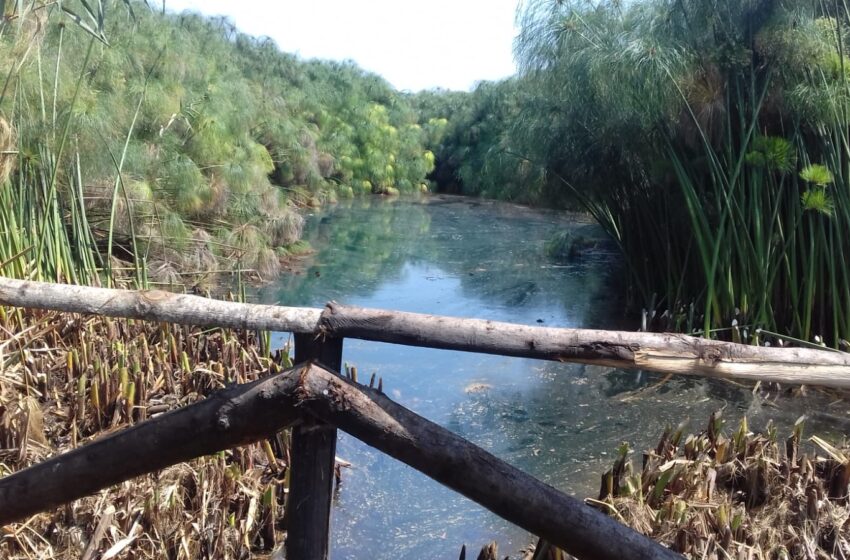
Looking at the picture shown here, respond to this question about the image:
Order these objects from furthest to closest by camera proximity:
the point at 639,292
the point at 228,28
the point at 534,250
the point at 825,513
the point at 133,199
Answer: the point at 228,28, the point at 534,250, the point at 639,292, the point at 133,199, the point at 825,513

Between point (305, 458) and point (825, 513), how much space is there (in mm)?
2560

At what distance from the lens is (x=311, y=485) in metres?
1.75

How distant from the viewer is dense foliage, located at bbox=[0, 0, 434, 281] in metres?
4.97

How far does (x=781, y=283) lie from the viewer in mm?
7000

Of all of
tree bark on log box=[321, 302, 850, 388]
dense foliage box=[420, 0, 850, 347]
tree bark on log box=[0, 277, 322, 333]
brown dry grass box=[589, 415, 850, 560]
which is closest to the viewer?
tree bark on log box=[321, 302, 850, 388]

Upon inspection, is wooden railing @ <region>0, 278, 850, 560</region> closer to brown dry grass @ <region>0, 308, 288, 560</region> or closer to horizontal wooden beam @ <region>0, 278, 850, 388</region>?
horizontal wooden beam @ <region>0, 278, 850, 388</region>

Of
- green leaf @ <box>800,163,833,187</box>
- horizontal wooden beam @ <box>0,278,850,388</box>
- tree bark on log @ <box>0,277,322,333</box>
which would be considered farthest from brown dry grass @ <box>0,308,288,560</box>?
green leaf @ <box>800,163,833,187</box>

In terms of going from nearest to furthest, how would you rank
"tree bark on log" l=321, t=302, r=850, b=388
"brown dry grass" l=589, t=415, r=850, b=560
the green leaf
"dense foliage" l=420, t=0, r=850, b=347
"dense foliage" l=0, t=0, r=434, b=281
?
"tree bark on log" l=321, t=302, r=850, b=388, "brown dry grass" l=589, t=415, r=850, b=560, "dense foliage" l=0, t=0, r=434, b=281, the green leaf, "dense foliage" l=420, t=0, r=850, b=347

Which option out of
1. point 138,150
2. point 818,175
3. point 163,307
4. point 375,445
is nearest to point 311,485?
point 375,445

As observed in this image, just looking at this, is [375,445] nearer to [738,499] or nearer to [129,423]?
[738,499]

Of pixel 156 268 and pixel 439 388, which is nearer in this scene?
pixel 439 388

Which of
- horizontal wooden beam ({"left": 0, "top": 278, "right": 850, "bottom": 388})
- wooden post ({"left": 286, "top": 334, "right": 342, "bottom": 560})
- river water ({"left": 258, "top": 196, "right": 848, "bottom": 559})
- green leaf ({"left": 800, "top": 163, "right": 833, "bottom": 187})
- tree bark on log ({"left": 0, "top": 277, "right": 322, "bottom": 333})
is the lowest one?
river water ({"left": 258, "top": 196, "right": 848, "bottom": 559})

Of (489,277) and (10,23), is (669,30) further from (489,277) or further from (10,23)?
(489,277)

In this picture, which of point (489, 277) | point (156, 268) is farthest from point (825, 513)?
point (489, 277)
